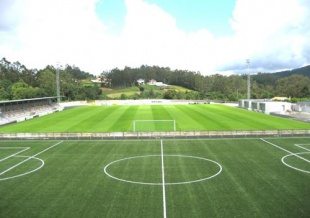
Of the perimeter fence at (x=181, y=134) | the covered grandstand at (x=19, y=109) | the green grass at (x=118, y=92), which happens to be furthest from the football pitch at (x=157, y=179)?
the green grass at (x=118, y=92)

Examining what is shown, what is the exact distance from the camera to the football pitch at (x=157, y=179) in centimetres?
1571

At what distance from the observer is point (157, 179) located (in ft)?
67.2

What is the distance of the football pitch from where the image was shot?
1571cm

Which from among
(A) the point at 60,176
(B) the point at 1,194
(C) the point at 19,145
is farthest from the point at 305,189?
(C) the point at 19,145

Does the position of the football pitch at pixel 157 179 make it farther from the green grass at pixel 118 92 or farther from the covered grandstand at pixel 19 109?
the green grass at pixel 118 92

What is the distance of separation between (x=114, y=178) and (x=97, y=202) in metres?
4.23

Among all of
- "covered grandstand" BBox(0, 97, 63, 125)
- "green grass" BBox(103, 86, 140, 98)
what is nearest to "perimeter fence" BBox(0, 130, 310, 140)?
"covered grandstand" BBox(0, 97, 63, 125)

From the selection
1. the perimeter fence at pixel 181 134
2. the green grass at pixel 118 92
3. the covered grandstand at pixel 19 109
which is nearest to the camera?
the perimeter fence at pixel 181 134

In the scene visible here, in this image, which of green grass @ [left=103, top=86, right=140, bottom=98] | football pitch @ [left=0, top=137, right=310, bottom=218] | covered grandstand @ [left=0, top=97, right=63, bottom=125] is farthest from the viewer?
green grass @ [left=103, top=86, right=140, bottom=98]

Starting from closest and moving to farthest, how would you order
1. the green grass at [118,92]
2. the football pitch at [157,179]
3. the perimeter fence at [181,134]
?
the football pitch at [157,179]
the perimeter fence at [181,134]
the green grass at [118,92]

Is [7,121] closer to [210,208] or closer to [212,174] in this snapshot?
[212,174]

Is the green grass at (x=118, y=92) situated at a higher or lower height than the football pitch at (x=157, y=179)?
higher

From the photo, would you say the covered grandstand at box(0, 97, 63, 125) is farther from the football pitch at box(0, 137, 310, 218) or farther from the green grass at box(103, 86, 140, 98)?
the green grass at box(103, 86, 140, 98)

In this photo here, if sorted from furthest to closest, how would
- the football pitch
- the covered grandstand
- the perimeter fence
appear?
the covered grandstand < the perimeter fence < the football pitch
